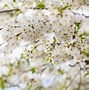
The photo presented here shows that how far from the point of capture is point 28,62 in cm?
151

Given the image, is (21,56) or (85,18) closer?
(21,56)

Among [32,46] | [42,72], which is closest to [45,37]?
[32,46]

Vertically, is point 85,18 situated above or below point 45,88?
above

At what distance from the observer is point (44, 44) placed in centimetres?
157

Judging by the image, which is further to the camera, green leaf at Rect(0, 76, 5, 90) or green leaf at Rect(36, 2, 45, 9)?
green leaf at Rect(36, 2, 45, 9)

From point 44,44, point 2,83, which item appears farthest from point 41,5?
point 2,83

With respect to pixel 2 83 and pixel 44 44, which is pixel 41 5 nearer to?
pixel 44 44

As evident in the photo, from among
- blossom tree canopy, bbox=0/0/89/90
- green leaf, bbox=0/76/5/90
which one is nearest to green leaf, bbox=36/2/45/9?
blossom tree canopy, bbox=0/0/89/90

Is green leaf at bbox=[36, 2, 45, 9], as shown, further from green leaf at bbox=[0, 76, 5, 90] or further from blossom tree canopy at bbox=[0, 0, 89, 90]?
green leaf at bbox=[0, 76, 5, 90]

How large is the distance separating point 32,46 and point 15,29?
15cm

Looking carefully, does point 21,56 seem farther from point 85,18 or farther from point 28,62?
point 85,18

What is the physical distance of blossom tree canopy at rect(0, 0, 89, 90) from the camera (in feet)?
4.84

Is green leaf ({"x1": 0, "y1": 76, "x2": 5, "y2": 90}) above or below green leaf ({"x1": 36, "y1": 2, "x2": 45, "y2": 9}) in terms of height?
below

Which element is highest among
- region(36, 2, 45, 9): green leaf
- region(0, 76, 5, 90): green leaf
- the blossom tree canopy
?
region(36, 2, 45, 9): green leaf
